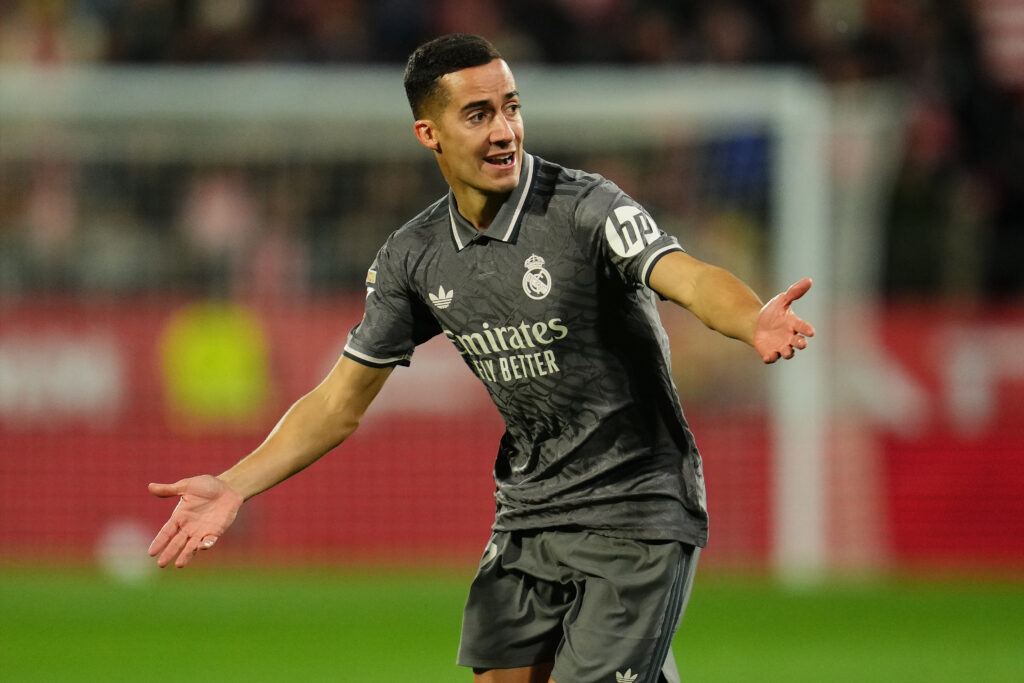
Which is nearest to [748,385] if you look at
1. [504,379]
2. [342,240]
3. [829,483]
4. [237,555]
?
[829,483]

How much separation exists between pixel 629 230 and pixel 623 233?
2cm

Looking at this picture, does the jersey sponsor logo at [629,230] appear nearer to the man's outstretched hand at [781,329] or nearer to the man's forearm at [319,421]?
the man's outstretched hand at [781,329]

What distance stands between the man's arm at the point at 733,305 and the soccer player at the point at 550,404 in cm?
17

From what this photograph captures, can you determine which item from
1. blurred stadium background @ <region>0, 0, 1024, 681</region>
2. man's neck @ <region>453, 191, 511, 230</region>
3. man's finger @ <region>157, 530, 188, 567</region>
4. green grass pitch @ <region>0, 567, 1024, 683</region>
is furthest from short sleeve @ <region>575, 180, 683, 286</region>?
blurred stadium background @ <region>0, 0, 1024, 681</region>

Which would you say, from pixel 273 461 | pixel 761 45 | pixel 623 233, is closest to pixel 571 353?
pixel 623 233

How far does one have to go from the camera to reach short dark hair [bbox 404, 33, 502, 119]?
15.1 ft

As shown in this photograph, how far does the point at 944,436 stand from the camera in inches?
507

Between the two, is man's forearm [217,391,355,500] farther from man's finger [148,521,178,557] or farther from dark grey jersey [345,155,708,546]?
dark grey jersey [345,155,708,546]

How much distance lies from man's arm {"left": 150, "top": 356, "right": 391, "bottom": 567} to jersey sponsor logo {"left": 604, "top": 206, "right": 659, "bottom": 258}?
923mm

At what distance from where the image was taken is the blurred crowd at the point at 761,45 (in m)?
13.8

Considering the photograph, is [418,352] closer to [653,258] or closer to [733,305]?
[653,258]

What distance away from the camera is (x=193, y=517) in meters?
4.59

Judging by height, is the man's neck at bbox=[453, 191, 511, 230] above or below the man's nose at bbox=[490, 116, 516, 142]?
below

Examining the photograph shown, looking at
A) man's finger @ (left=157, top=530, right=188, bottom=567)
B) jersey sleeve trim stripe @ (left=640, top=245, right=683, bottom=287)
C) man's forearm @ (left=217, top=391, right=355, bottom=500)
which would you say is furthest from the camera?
man's forearm @ (left=217, top=391, right=355, bottom=500)
